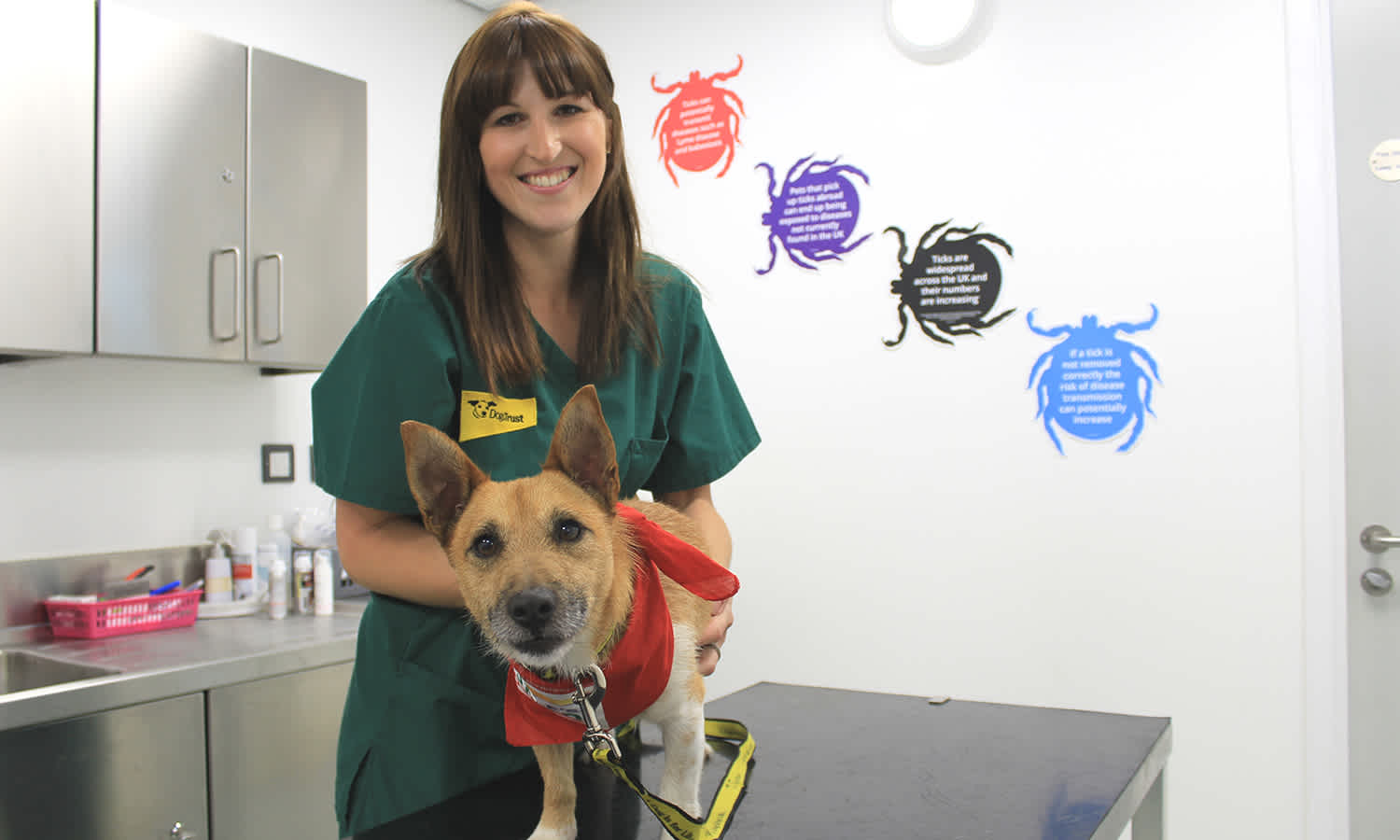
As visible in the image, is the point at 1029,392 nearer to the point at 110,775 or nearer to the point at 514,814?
the point at 514,814

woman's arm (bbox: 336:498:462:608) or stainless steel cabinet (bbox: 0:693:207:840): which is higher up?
woman's arm (bbox: 336:498:462:608)

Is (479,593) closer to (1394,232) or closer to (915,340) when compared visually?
(915,340)

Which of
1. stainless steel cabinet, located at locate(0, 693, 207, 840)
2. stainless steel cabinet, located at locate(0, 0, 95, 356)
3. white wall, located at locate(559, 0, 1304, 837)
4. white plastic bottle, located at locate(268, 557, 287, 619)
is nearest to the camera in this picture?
stainless steel cabinet, located at locate(0, 693, 207, 840)

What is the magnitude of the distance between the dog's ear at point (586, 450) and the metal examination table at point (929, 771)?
359 millimetres

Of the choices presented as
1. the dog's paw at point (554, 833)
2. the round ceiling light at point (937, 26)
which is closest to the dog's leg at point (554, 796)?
the dog's paw at point (554, 833)

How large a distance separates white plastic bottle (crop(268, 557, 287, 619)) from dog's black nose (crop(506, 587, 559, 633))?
2215 millimetres

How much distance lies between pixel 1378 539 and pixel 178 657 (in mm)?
2770

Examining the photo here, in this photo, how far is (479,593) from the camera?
72cm

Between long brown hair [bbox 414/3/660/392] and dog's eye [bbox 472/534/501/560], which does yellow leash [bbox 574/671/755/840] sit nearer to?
dog's eye [bbox 472/534/501/560]

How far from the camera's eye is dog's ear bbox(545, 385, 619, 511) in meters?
0.70

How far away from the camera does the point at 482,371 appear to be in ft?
3.41

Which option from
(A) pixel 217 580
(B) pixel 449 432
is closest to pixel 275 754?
(A) pixel 217 580

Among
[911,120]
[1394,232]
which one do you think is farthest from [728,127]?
[1394,232]

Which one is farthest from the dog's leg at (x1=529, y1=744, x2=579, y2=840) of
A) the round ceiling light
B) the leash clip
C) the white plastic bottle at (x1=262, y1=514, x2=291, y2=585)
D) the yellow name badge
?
the round ceiling light
